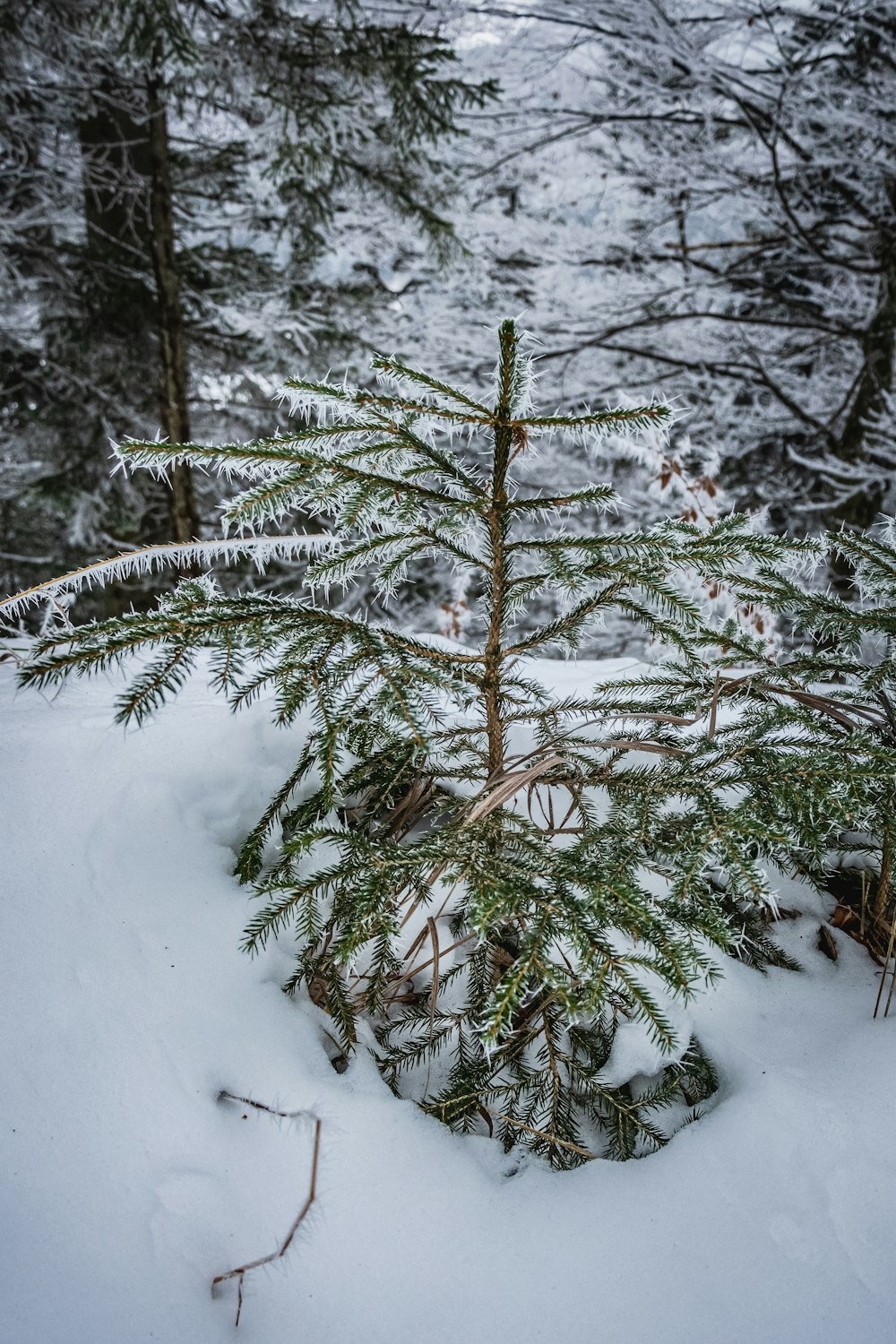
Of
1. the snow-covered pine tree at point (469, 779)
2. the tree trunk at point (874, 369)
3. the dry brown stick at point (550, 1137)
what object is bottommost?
the dry brown stick at point (550, 1137)

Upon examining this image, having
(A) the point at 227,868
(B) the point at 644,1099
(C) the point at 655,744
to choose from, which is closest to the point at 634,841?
(C) the point at 655,744

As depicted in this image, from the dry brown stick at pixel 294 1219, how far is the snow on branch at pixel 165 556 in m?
0.61

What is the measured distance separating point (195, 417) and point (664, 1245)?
22.0ft

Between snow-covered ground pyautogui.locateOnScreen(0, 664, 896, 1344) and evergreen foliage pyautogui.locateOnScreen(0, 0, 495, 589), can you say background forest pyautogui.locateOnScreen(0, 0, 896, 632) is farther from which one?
snow-covered ground pyautogui.locateOnScreen(0, 664, 896, 1344)

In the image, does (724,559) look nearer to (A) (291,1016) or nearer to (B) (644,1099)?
(B) (644,1099)

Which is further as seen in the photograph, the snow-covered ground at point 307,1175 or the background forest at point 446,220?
the background forest at point 446,220

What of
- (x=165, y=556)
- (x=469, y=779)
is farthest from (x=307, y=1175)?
(x=165, y=556)

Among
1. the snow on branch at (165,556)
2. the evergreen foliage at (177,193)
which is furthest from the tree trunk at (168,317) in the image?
the snow on branch at (165,556)

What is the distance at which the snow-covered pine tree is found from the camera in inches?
31.3

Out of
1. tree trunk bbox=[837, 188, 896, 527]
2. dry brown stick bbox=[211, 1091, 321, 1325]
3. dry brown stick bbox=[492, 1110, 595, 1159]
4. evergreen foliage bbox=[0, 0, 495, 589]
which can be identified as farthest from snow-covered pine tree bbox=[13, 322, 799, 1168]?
tree trunk bbox=[837, 188, 896, 527]

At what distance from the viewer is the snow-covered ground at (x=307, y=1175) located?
0.68 meters

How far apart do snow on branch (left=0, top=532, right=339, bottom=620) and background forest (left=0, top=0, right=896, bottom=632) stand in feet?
9.31

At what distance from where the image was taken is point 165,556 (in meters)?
0.83

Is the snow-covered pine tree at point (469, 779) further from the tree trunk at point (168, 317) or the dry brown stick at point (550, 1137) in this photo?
the tree trunk at point (168, 317)
